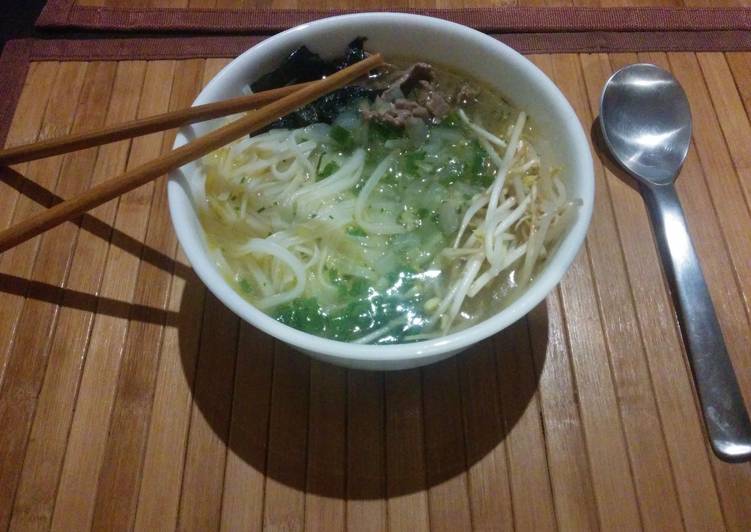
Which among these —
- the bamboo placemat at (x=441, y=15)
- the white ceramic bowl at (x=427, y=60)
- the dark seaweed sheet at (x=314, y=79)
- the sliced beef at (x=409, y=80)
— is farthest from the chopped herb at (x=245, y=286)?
the bamboo placemat at (x=441, y=15)

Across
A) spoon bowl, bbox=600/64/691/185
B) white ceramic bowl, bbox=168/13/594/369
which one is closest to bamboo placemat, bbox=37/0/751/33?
spoon bowl, bbox=600/64/691/185

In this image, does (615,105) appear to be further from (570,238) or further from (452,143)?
(570,238)

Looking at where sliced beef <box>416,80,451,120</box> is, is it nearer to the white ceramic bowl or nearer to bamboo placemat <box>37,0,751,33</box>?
the white ceramic bowl

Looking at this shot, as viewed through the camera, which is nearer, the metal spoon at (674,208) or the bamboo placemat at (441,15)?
the metal spoon at (674,208)

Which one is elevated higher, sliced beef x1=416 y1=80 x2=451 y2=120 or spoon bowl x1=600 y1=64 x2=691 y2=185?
sliced beef x1=416 y1=80 x2=451 y2=120

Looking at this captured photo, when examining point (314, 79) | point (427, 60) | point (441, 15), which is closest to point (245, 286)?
point (314, 79)

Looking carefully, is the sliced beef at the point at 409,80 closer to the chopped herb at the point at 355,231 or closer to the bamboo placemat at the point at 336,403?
the chopped herb at the point at 355,231

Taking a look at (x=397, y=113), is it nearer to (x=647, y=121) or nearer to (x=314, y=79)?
(x=314, y=79)
